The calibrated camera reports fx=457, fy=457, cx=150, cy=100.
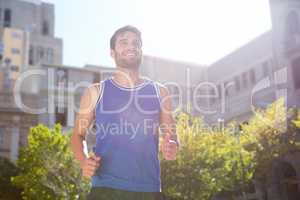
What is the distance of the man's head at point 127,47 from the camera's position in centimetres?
313

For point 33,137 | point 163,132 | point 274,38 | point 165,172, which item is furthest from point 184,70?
point 163,132

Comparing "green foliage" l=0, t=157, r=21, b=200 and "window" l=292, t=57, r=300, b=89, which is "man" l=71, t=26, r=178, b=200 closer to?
"window" l=292, t=57, r=300, b=89

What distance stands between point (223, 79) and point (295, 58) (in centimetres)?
1465

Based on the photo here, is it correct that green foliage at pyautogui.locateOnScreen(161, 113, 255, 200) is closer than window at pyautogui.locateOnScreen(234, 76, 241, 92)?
Yes

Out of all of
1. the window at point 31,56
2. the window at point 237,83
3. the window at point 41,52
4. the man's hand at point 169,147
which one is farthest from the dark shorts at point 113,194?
the window at point 31,56

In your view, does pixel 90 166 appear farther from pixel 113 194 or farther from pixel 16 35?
pixel 16 35

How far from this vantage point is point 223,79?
39875mm

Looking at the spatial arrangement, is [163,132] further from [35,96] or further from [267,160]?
[35,96]

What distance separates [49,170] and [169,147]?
19.4 m

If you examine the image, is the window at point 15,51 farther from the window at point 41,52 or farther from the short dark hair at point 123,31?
the short dark hair at point 123,31

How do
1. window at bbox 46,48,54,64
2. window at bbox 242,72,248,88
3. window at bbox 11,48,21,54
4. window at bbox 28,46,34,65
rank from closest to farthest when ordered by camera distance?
window at bbox 242,72,248,88 < window at bbox 11,48,21,54 < window at bbox 46,48,54,64 < window at bbox 28,46,34,65

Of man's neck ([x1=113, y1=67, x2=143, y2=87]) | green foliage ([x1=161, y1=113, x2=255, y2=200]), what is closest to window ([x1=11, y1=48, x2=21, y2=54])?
green foliage ([x1=161, y1=113, x2=255, y2=200])

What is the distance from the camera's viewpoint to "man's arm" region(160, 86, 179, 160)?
3.06 meters

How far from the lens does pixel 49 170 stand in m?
21.6
